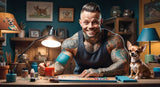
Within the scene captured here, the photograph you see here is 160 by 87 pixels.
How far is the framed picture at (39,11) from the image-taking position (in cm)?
604

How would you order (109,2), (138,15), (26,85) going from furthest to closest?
(109,2)
(138,15)
(26,85)

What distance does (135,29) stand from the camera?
5.51m

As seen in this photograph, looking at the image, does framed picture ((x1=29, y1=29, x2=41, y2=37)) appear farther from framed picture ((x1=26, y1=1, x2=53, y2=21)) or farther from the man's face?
the man's face

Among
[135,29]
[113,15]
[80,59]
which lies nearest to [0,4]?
[80,59]

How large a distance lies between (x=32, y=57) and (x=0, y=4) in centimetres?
210

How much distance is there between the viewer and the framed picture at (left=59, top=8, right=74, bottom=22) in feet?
20.2

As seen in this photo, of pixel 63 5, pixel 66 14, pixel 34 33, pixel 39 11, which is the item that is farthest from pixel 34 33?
pixel 63 5

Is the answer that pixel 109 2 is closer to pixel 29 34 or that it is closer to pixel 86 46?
pixel 29 34

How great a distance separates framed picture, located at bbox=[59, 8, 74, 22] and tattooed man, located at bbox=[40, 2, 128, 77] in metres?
3.66

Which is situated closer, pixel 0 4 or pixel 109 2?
pixel 0 4

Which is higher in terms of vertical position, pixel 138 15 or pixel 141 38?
pixel 138 15

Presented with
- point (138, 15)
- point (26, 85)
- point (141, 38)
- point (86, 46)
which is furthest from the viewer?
point (138, 15)

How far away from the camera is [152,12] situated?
5004 millimetres

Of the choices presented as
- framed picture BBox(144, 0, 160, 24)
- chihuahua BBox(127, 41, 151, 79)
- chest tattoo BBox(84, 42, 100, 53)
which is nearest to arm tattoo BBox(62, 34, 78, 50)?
chest tattoo BBox(84, 42, 100, 53)
